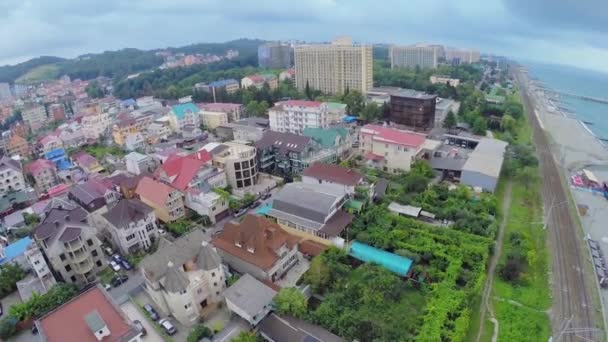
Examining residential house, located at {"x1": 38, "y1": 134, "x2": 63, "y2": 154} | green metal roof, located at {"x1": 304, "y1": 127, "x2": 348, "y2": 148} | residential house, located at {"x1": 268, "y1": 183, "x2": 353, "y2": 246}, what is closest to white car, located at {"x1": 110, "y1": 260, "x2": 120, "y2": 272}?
residential house, located at {"x1": 268, "y1": 183, "x2": 353, "y2": 246}

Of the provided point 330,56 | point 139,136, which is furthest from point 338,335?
point 330,56

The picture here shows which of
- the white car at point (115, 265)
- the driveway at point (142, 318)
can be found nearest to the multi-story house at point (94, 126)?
the white car at point (115, 265)

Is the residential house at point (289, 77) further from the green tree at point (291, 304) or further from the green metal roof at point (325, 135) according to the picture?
the green tree at point (291, 304)

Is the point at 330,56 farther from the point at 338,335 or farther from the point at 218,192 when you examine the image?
the point at 338,335

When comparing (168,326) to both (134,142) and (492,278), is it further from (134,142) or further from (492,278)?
(134,142)

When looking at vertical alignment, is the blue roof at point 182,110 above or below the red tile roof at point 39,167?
above

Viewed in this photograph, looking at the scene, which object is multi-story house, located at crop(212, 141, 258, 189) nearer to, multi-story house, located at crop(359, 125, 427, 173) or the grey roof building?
multi-story house, located at crop(359, 125, 427, 173)

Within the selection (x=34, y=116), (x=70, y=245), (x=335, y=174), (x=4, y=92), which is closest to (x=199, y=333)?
(x=70, y=245)

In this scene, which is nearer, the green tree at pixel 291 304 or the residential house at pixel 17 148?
the green tree at pixel 291 304
